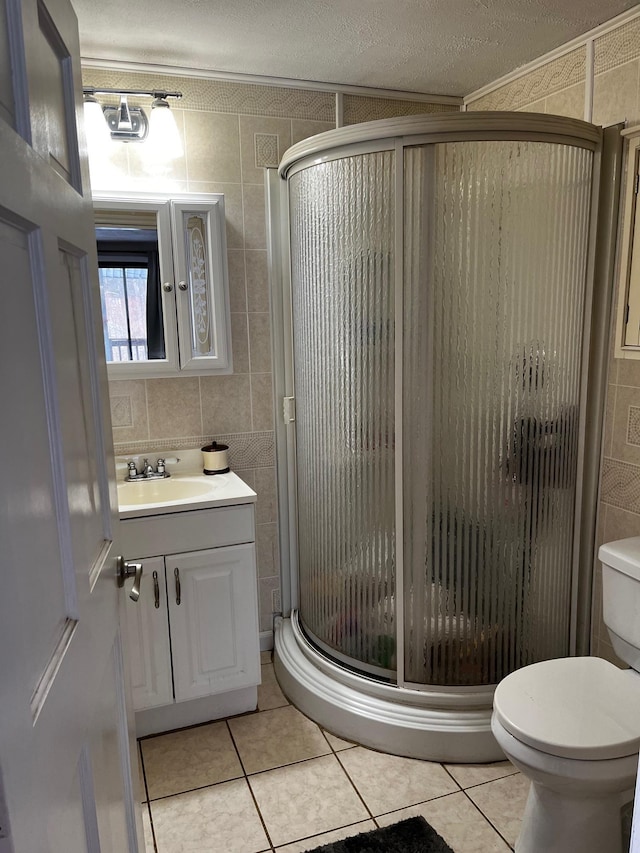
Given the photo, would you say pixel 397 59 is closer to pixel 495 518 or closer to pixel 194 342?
pixel 194 342

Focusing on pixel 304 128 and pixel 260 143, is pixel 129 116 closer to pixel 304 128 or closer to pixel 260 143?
pixel 260 143

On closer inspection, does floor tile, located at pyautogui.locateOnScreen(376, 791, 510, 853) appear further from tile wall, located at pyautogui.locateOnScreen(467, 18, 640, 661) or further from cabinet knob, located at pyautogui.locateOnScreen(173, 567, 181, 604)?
cabinet knob, located at pyautogui.locateOnScreen(173, 567, 181, 604)

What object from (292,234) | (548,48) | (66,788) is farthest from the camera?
(292,234)

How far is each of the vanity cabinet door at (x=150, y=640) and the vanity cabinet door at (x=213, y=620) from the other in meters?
0.03

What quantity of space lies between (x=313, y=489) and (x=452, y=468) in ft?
1.90

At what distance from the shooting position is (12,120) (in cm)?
72

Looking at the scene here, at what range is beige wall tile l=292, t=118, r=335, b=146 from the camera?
2.47 metres

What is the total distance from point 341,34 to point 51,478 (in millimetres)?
1822

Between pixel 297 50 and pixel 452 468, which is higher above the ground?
pixel 297 50

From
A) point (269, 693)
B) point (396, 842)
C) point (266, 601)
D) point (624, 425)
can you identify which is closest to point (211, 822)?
point (396, 842)

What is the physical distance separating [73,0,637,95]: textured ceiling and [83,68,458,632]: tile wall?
4.2 inches

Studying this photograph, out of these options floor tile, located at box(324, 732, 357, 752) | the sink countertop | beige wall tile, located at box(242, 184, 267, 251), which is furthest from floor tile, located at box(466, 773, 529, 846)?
beige wall tile, located at box(242, 184, 267, 251)

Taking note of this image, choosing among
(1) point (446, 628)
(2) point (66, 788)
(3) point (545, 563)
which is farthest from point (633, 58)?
(2) point (66, 788)

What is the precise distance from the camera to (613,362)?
2.06m
